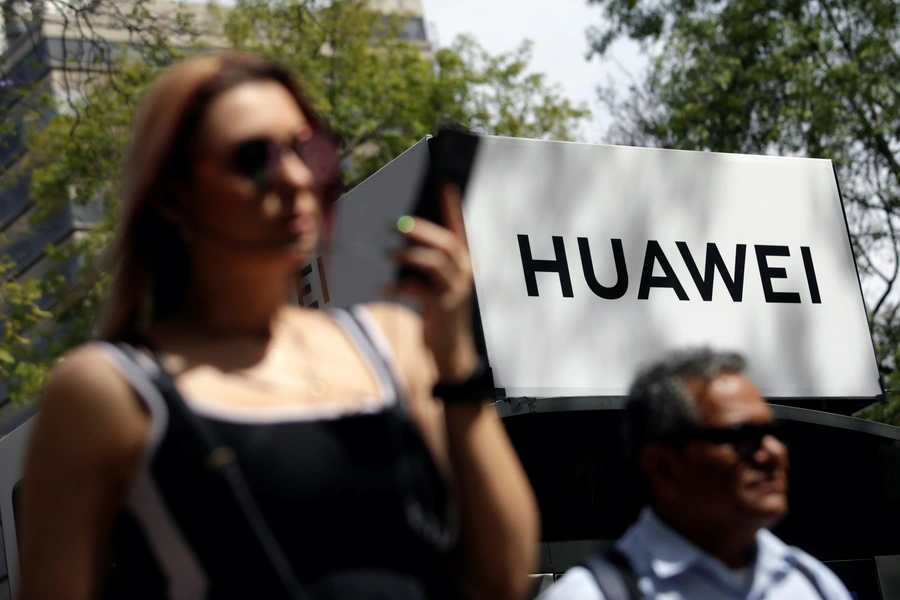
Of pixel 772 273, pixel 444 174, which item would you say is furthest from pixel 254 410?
pixel 772 273

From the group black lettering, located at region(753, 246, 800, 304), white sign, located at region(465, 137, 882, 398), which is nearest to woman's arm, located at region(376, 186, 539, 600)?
white sign, located at region(465, 137, 882, 398)

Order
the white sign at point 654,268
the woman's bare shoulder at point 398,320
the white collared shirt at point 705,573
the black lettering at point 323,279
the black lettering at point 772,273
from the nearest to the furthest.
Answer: the woman's bare shoulder at point 398,320 → the white collared shirt at point 705,573 → the white sign at point 654,268 → the black lettering at point 323,279 → the black lettering at point 772,273

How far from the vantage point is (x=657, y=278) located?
6.74m

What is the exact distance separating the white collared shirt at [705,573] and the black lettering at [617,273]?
4.06 m

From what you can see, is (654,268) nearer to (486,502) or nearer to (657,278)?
(657,278)

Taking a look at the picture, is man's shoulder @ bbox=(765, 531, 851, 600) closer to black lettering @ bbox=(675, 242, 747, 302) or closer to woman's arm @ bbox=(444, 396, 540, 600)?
woman's arm @ bbox=(444, 396, 540, 600)

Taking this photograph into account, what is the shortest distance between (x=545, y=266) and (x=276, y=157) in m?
5.03

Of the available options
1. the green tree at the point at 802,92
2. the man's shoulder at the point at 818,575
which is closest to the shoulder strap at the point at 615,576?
the man's shoulder at the point at 818,575

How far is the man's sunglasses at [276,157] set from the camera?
1575mm

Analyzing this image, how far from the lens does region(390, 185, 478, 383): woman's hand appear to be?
1.53m

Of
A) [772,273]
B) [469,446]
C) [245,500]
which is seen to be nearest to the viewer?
[245,500]

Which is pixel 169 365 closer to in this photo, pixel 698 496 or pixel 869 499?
pixel 698 496

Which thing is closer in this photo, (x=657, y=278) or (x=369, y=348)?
(x=369, y=348)

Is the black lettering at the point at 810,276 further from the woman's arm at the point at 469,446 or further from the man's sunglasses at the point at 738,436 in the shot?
the woman's arm at the point at 469,446
